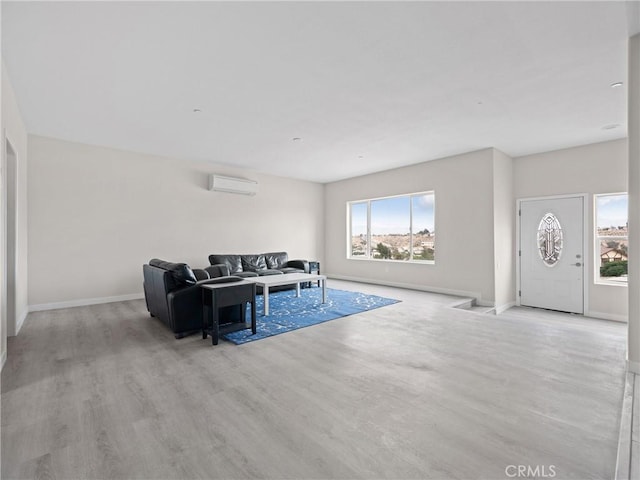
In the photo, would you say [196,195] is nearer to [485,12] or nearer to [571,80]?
[485,12]

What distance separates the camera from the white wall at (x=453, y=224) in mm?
5957

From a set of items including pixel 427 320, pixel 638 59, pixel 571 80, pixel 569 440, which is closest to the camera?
pixel 569 440

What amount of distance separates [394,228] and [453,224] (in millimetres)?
1698

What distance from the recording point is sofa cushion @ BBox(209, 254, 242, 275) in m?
6.67

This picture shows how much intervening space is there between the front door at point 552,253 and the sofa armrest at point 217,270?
19.7 ft

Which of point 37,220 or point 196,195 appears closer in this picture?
point 37,220

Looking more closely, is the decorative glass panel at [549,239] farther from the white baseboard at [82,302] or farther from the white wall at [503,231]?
the white baseboard at [82,302]

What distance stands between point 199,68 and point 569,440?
4.16 m

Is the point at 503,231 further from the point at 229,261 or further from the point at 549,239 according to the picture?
the point at 229,261

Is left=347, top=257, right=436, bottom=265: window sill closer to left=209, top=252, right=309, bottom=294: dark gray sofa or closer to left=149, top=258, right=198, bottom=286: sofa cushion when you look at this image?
left=209, top=252, right=309, bottom=294: dark gray sofa

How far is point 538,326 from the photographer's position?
4168 millimetres

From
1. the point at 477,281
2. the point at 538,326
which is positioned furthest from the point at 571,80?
the point at 477,281

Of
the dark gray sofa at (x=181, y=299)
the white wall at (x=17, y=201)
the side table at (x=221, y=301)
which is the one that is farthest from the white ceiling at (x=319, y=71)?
the side table at (x=221, y=301)

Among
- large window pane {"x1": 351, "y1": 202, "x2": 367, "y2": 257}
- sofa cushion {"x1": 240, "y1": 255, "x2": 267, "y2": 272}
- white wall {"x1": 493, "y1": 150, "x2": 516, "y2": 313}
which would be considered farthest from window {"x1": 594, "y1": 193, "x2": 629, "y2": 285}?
sofa cushion {"x1": 240, "y1": 255, "x2": 267, "y2": 272}
